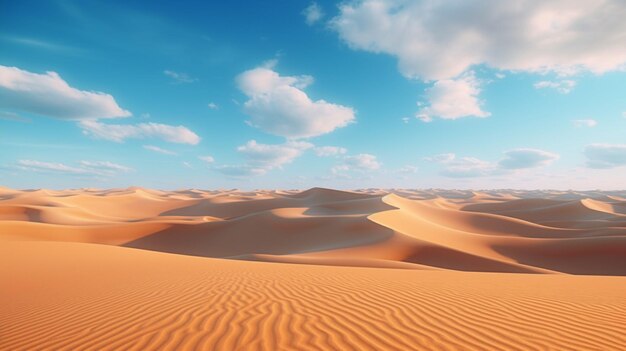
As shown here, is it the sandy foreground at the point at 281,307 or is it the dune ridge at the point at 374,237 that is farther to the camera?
the dune ridge at the point at 374,237

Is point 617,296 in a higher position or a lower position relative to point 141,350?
lower

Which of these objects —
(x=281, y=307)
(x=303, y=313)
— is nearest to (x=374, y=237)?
(x=281, y=307)

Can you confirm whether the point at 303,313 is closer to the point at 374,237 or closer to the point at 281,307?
the point at 281,307

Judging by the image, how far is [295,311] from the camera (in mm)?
4770

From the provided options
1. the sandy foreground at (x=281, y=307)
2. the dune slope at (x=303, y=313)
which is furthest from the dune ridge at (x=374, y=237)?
the dune slope at (x=303, y=313)

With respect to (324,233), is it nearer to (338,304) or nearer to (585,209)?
(338,304)

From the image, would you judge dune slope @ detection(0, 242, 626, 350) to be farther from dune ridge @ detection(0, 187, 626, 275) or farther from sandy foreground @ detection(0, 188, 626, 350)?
dune ridge @ detection(0, 187, 626, 275)

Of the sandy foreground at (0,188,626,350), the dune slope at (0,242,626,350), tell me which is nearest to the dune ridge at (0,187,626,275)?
the sandy foreground at (0,188,626,350)

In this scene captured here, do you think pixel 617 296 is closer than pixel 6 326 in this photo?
No

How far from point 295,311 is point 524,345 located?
9.09 feet

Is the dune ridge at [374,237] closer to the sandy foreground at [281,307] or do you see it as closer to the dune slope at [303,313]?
the sandy foreground at [281,307]

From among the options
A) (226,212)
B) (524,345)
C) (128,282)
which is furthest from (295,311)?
(226,212)

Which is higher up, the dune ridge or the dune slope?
the dune slope

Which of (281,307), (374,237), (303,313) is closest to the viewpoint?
(303,313)
